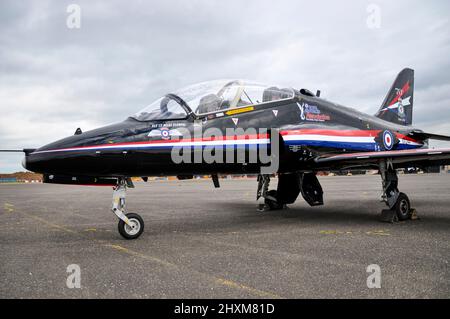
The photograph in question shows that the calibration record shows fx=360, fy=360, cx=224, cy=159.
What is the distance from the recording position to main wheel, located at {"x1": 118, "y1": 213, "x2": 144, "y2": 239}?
617cm

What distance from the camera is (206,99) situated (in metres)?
6.92

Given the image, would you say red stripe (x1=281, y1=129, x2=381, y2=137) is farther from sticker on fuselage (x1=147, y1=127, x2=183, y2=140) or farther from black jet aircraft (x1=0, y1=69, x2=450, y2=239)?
sticker on fuselage (x1=147, y1=127, x2=183, y2=140)

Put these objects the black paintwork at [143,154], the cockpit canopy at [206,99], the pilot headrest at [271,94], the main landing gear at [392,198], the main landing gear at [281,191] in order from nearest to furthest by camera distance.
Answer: the black paintwork at [143,154] < the cockpit canopy at [206,99] < the pilot headrest at [271,94] < the main landing gear at [392,198] < the main landing gear at [281,191]

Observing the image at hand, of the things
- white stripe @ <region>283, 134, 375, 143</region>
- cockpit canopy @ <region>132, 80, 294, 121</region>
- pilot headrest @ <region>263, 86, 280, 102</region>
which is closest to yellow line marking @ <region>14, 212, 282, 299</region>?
cockpit canopy @ <region>132, 80, 294, 121</region>

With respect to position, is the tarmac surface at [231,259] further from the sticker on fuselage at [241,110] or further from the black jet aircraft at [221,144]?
the sticker on fuselage at [241,110]

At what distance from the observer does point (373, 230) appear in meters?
6.92

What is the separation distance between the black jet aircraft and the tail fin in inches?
163

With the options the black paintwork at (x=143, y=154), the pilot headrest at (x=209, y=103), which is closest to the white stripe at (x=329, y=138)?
the black paintwork at (x=143, y=154)

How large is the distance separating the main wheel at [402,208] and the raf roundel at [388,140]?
85.6 inches

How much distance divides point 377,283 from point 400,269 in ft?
2.28

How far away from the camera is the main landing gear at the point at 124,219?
612 centimetres

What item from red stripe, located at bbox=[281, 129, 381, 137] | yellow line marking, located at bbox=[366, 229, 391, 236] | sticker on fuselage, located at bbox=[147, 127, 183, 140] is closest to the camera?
sticker on fuselage, located at bbox=[147, 127, 183, 140]

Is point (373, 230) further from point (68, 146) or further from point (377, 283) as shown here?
point (68, 146)
